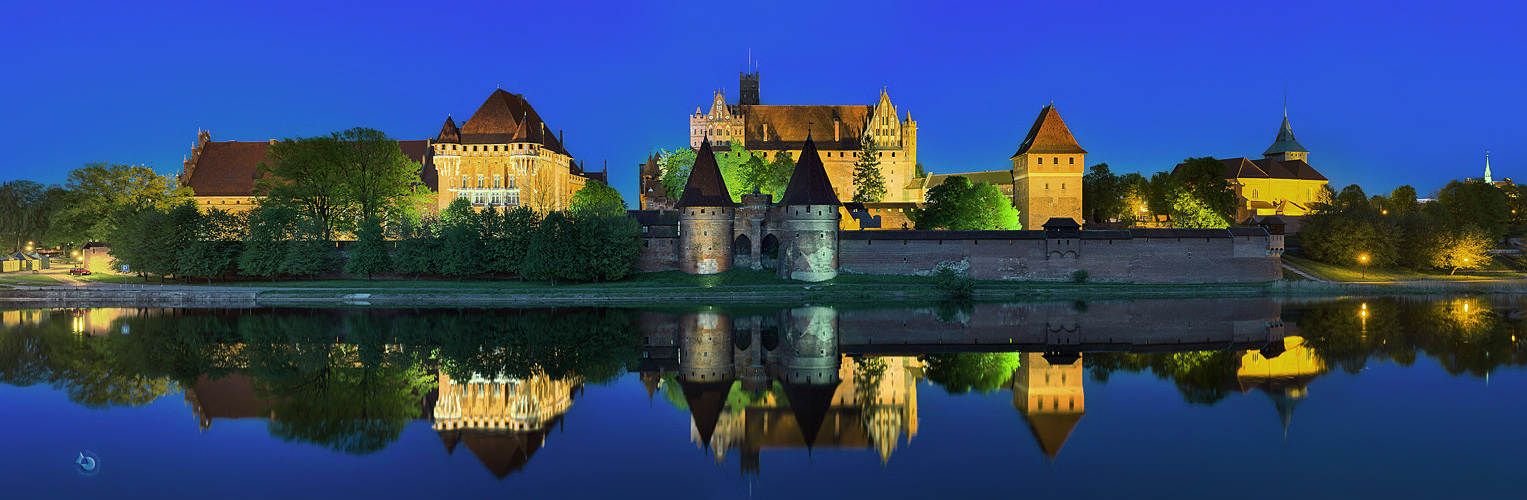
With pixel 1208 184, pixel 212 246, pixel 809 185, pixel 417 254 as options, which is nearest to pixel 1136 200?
pixel 1208 184

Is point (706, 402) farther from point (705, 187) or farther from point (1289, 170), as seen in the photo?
point (1289, 170)

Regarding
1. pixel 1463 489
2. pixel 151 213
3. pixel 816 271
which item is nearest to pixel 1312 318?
pixel 816 271

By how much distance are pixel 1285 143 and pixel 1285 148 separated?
2.47ft

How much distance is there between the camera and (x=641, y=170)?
70438 millimetres

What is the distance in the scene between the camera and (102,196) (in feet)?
156

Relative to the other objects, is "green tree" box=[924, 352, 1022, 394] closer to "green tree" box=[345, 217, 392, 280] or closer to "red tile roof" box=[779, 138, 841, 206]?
"red tile roof" box=[779, 138, 841, 206]

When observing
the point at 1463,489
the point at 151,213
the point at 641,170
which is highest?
the point at 641,170

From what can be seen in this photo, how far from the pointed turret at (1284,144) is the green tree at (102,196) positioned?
80.4 meters

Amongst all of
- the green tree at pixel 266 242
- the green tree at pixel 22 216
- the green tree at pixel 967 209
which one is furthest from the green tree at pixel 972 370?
the green tree at pixel 22 216

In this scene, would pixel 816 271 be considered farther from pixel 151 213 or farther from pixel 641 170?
pixel 641 170

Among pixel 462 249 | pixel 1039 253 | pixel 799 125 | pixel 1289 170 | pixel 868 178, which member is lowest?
pixel 1039 253

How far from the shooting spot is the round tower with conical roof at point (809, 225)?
35625 mm

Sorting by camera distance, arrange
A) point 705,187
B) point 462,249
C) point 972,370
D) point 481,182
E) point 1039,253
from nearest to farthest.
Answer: point 972,370
point 462,249
point 705,187
point 1039,253
point 481,182

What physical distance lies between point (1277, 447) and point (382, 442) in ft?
37.3
